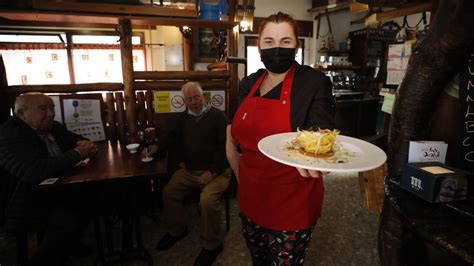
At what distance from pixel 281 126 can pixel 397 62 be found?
9.28 ft

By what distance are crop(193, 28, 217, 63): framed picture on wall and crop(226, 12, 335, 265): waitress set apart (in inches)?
212

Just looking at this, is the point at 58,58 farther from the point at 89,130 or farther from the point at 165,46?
the point at 89,130

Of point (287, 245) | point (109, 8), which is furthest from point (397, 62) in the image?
point (109, 8)

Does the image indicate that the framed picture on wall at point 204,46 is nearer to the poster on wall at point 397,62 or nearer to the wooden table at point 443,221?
the poster on wall at point 397,62

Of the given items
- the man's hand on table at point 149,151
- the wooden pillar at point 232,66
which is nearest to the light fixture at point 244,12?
the wooden pillar at point 232,66

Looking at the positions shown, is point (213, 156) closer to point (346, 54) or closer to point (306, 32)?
point (306, 32)

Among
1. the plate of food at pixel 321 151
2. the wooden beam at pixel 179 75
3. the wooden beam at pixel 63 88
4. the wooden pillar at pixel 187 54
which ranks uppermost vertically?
the wooden pillar at pixel 187 54

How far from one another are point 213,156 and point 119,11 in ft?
5.97

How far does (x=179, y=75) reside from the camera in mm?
3373

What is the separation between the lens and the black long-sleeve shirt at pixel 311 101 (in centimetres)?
141

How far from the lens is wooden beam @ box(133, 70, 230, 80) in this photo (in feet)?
10.7

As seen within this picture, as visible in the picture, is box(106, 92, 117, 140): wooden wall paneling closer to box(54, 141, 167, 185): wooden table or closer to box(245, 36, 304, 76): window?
box(54, 141, 167, 185): wooden table

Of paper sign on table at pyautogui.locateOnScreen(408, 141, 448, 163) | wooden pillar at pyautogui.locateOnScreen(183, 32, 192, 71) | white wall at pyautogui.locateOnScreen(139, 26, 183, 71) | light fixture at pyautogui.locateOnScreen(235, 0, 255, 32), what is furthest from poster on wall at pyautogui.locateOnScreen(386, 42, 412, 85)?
white wall at pyautogui.locateOnScreen(139, 26, 183, 71)

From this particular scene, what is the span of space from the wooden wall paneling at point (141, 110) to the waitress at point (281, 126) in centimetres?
199
